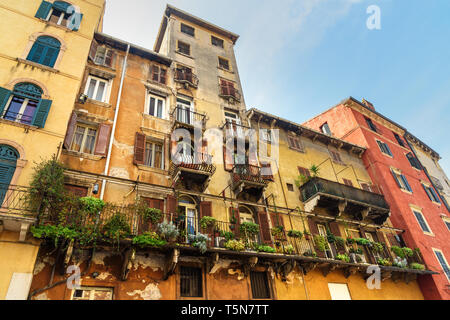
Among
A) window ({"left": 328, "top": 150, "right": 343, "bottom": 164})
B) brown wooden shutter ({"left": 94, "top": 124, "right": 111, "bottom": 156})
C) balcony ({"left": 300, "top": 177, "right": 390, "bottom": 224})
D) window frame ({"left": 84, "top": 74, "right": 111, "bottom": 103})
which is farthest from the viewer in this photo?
window ({"left": 328, "top": 150, "right": 343, "bottom": 164})

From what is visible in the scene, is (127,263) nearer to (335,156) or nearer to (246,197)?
(246,197)

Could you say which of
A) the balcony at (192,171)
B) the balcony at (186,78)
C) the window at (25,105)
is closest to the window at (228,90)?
the balcony at (186,78)

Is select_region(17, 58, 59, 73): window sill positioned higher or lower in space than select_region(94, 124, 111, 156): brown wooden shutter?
higher

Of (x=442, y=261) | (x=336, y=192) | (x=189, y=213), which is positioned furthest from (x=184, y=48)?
(x=442, y=261)

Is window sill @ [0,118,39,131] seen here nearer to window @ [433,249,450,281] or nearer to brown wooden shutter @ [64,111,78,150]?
brown wooden shutter @ [64,111,78,150]

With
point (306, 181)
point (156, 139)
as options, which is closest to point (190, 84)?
point (156, 139)

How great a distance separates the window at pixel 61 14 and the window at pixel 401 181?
25.0m

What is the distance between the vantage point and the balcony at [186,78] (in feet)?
61.0

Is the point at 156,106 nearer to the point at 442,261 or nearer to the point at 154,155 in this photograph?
the point at 154,155

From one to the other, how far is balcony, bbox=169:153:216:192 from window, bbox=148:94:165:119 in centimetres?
326

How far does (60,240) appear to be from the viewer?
951 cm

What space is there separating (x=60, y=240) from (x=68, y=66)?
8.21 m

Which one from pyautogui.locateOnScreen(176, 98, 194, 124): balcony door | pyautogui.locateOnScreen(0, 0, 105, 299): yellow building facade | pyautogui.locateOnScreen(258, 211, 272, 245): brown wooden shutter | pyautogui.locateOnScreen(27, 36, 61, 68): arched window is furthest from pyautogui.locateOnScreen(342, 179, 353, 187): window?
pyautogui.locateOnScreen(27, 36, 61, 68): arched window

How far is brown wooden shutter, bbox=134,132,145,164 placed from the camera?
45.1ft
